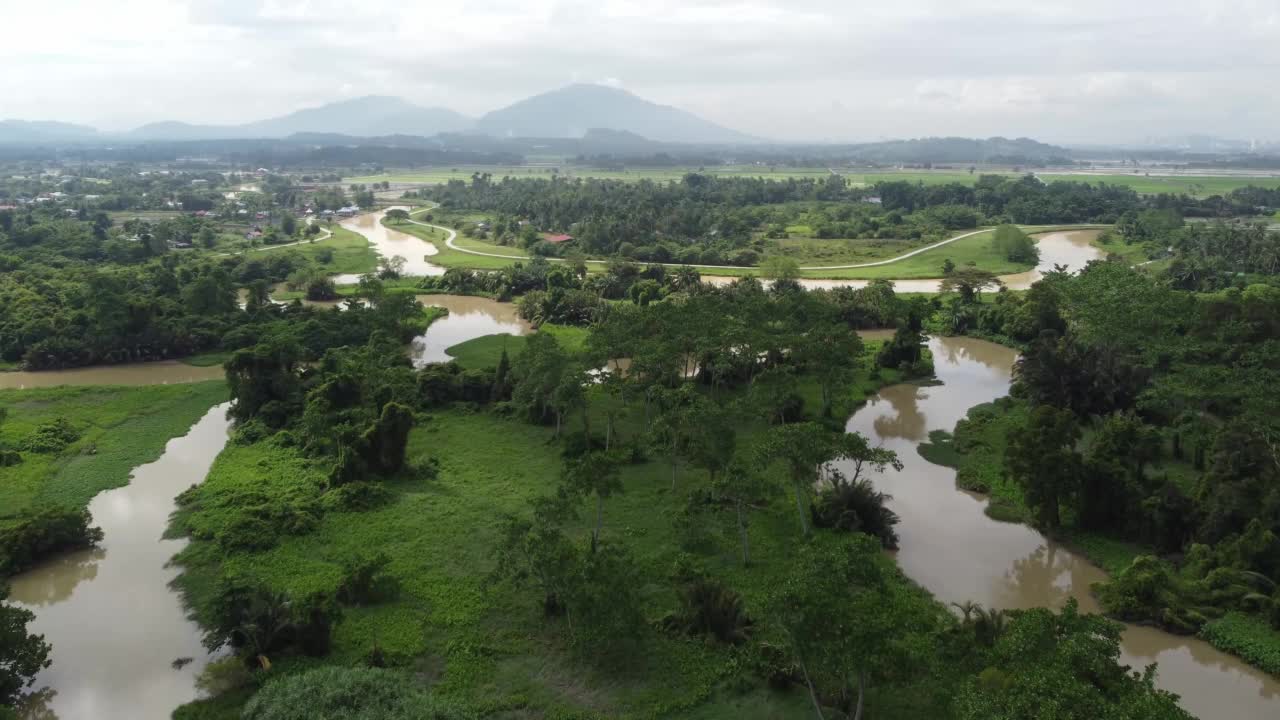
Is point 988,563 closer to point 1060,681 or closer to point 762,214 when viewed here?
point 1060,681

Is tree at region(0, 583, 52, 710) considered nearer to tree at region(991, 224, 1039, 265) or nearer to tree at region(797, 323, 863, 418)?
tree at region(797, 323, 863, 418)

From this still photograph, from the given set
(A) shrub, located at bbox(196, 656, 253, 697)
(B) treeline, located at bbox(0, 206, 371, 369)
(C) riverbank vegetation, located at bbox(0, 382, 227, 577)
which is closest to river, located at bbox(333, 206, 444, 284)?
(B) treeline, located at bbox(0, 206, 371, 369)

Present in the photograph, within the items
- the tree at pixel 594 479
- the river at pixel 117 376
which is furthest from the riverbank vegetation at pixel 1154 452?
the river at pixel 117 376

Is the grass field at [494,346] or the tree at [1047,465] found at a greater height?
the tree at [1047,465]

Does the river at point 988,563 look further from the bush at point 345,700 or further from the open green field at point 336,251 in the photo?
the open green field at point 336,251

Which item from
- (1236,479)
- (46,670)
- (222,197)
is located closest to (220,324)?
(46,670)

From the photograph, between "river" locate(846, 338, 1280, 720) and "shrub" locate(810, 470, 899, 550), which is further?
"shrub" locate(810, 470, 899, 550)

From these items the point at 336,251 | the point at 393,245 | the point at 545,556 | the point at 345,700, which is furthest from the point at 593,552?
the point at 393,245
